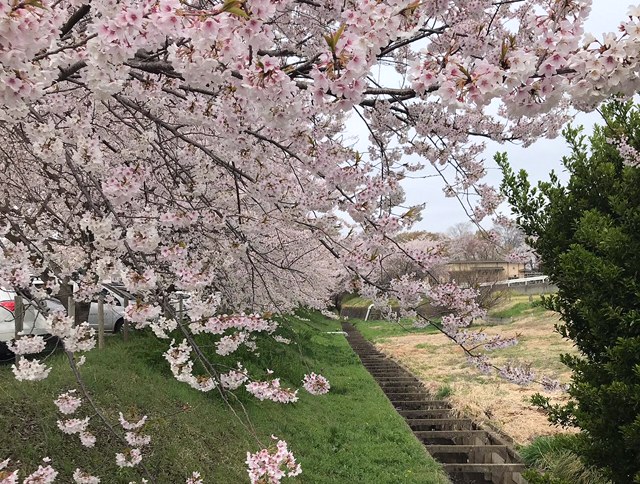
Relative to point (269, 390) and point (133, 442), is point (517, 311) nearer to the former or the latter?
point (269, 390)

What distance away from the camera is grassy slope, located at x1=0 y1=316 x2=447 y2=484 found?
14.8 ft

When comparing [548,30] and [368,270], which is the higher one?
[548,30]

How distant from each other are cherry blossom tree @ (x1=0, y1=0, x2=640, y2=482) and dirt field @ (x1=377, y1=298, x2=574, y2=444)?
2.68 meters

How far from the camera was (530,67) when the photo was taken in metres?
1.83

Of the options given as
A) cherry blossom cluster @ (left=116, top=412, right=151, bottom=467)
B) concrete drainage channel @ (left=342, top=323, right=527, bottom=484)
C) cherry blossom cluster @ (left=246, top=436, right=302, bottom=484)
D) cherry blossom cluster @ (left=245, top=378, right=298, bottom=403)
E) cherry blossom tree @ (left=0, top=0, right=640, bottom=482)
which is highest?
cherry blossom tree @ (left=0, top=0, right=640, bottom=482)

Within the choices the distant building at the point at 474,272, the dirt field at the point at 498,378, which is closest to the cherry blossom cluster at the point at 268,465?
the dirt field at the point at 498,378

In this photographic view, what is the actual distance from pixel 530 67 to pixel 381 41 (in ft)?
1.78

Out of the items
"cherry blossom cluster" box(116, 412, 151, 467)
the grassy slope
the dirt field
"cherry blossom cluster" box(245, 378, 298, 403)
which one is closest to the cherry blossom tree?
"cherry blossom cluster" box(245, 378, 298, 403)

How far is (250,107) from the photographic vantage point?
2.89 metres

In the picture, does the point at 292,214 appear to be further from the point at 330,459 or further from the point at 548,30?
the point at 330,459

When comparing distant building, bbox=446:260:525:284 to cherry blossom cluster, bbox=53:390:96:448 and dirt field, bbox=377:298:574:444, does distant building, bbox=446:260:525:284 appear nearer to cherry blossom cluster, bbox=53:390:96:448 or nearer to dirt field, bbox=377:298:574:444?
dirt field, bbox=377:298:574:444

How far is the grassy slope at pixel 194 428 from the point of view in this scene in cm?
452

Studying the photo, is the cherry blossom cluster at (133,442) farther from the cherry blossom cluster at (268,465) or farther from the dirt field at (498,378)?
the dirt field at (498,378)

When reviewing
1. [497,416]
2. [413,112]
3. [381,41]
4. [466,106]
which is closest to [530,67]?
[466,106]
